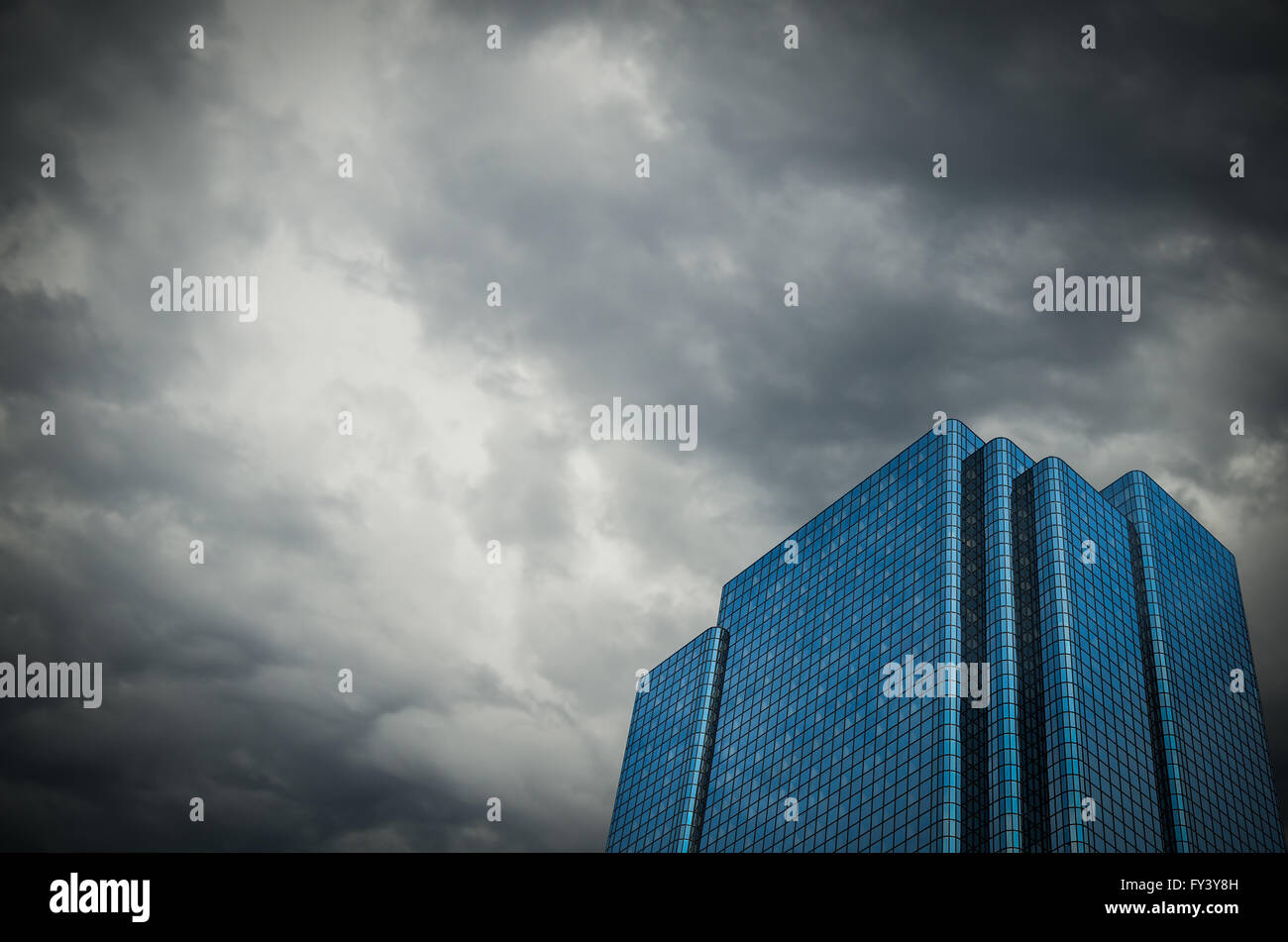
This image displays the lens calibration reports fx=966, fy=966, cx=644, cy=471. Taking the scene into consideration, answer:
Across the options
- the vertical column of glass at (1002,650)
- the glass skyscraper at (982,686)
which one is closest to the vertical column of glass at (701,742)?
the glass skyscraper at (982,686)

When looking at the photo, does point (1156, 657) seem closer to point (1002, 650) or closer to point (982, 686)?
point (1002, 650)

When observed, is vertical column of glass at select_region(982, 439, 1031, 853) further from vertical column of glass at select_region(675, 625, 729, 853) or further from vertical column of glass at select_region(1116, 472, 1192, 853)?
vertical column of glass at select_region(675, 625, 729, 853)

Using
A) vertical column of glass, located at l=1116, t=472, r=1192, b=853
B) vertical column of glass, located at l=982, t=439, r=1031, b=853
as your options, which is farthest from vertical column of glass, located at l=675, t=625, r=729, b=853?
vertical column of glass, located at l=1116, t=472, r=1192, b=853

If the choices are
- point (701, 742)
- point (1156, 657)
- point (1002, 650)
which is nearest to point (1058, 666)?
point (1002, 650)

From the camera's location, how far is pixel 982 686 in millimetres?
119812

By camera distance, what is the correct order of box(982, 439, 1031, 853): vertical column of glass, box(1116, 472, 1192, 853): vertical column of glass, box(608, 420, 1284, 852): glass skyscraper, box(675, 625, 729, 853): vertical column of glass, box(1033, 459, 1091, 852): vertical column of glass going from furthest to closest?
1. box(675, 625, 729, 853): vertical column of glass
2. box(1116, 472, 1192, 853): vertical column of glass
3. box(608, 420, 1284, 852): glass skyscraper
4. box(982, 439, 1031, 853): vertical column of glass
5. box(1033, 459, 1091, 852): vertical column of glass

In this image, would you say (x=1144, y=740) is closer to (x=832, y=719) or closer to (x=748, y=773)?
(x=832, y=719)

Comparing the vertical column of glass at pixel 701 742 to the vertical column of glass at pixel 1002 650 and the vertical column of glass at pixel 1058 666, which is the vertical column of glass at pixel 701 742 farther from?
the vertical column of glass at pixel 1058 666

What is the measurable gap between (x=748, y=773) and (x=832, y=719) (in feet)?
71.5

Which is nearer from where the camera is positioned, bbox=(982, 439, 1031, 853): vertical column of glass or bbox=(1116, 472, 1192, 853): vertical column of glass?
bbox=(982, 439, 1031, 853): vertical column of glass

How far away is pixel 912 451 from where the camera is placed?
150750 mm

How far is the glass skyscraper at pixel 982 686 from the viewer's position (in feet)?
366

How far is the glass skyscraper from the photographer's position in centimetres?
11169
